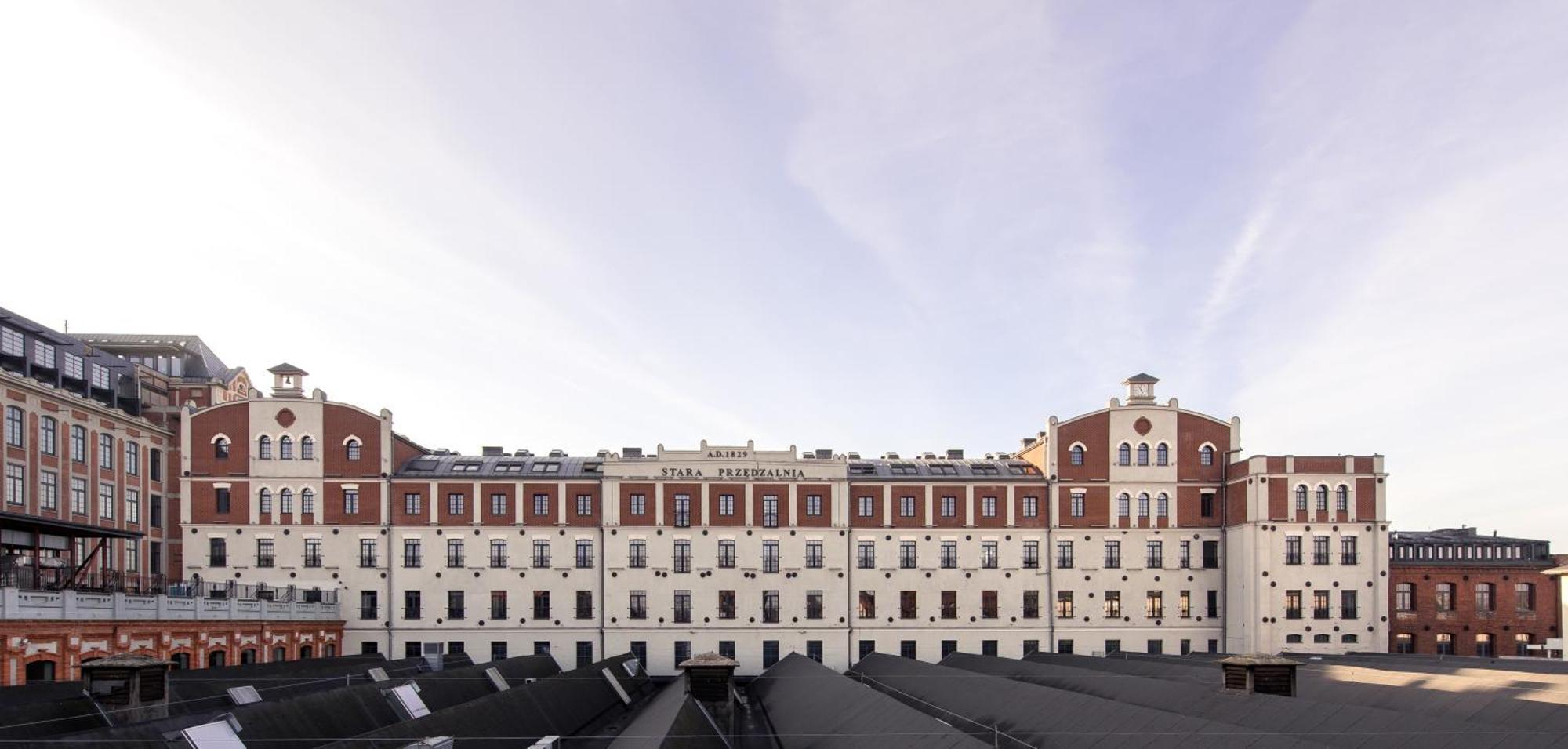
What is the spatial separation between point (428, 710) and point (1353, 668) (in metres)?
36.1

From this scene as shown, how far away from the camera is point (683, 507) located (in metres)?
60.6

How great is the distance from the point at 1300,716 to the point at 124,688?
30108mm

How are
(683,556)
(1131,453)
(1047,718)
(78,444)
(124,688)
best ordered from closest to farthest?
(124,688) → (1047,718) → (78,444) → (683,556) → (1131,453)

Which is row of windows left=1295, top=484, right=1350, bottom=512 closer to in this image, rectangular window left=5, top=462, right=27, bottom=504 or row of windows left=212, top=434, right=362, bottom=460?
row of windows left=212, top=434, right=362, bottom=460

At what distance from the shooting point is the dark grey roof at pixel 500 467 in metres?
60.7

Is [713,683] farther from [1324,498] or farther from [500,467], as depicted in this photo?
[1324,498]

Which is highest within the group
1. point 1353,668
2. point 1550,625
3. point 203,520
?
point 203,520

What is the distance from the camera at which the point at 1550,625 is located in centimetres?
6450

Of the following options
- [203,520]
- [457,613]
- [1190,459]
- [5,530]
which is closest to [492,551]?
[457,613]

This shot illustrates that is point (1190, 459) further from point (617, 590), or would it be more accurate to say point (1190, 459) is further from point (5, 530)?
point (5, 530)

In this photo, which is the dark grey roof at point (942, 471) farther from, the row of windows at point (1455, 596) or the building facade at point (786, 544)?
the row of windows at point (1455, 596)

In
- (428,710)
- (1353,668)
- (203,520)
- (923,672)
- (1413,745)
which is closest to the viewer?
(1413,745)

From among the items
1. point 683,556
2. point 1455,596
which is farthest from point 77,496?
point 1455,596

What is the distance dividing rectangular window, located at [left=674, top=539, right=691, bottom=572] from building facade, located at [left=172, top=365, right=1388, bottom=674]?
0.10 metres
